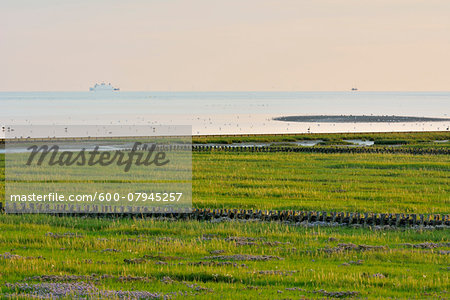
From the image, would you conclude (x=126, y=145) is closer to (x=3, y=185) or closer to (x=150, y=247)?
(x=3, y=185)

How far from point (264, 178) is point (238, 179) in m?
1.75

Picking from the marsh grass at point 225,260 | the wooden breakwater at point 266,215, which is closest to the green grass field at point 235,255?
the marsh grass at point 225,260

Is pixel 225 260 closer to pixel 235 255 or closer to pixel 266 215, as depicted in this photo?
pixel 235 255

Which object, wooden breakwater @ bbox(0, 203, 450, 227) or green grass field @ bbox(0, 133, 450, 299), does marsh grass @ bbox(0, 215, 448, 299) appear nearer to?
green grass field @ bbox(0, 133, 450, 299)

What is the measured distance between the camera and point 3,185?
3984cm

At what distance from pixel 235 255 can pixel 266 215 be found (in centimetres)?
749

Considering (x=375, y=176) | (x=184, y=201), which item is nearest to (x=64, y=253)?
(x=184, y=201)

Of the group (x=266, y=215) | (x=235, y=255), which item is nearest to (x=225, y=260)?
(x=235, y=255)

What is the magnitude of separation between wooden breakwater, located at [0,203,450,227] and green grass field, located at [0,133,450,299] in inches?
43.0

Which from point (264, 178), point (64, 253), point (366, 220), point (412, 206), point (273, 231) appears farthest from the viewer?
point (264, 178)

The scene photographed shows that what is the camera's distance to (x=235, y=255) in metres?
19.8

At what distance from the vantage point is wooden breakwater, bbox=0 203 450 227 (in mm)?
25969

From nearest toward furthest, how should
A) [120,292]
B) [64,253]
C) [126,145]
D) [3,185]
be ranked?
[120,292]
[64,253]
[3,185]
[126,145]

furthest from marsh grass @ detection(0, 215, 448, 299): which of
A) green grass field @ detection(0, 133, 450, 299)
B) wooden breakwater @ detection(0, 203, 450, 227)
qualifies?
wooden breakwater @ detection(0, 203, 450, 227)
